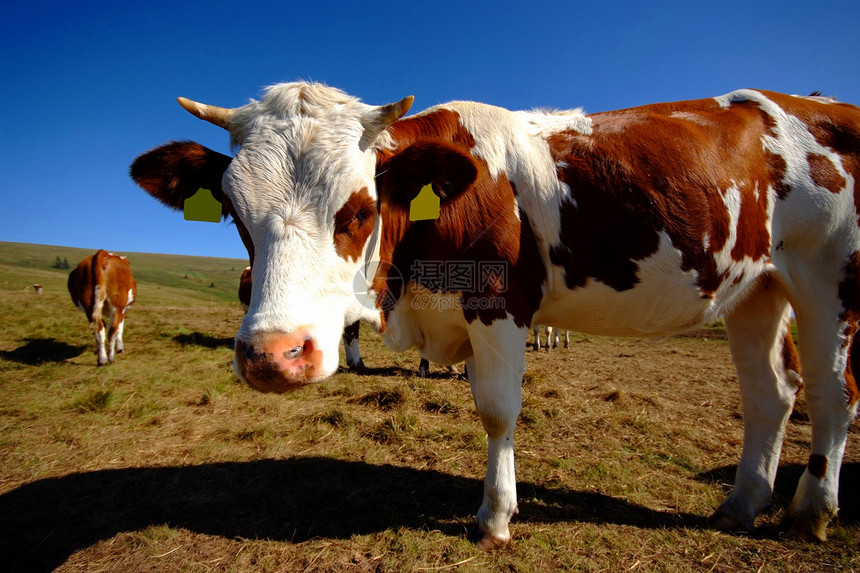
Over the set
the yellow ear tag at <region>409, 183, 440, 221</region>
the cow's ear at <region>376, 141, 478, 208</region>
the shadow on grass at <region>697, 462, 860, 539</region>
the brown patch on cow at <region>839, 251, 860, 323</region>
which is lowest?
the shadow on grass at <region>697, 462, 860, 539</region>

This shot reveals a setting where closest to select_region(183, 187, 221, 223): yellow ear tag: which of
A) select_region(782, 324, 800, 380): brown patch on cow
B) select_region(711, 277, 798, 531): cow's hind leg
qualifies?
select_region(711, 277, 798, 531): cow's hind leg

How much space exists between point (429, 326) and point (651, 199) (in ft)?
5.42

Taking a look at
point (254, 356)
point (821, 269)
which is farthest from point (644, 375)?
point (254, 356)

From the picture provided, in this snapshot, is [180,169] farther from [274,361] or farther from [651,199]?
[651,199]

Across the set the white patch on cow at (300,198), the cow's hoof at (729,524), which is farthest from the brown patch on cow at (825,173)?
the white patch on cow at (300,198)

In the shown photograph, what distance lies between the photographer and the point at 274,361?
1.88 metres

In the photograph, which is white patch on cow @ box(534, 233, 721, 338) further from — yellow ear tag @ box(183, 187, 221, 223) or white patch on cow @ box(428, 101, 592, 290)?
yellow ear tag @ box(183, 187, 221, 223)

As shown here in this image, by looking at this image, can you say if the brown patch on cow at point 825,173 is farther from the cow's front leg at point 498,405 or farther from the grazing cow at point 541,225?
the cow's front leg at point 498,405

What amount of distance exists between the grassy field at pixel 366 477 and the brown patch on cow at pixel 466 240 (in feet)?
5.20

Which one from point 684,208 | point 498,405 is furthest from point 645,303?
point 498,405

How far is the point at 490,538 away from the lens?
8.98 feet

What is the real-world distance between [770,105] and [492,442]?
10.4ft

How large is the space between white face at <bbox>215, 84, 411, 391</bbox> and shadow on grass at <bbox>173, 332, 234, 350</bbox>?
9185mm

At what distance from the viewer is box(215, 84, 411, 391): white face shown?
1.95 m
